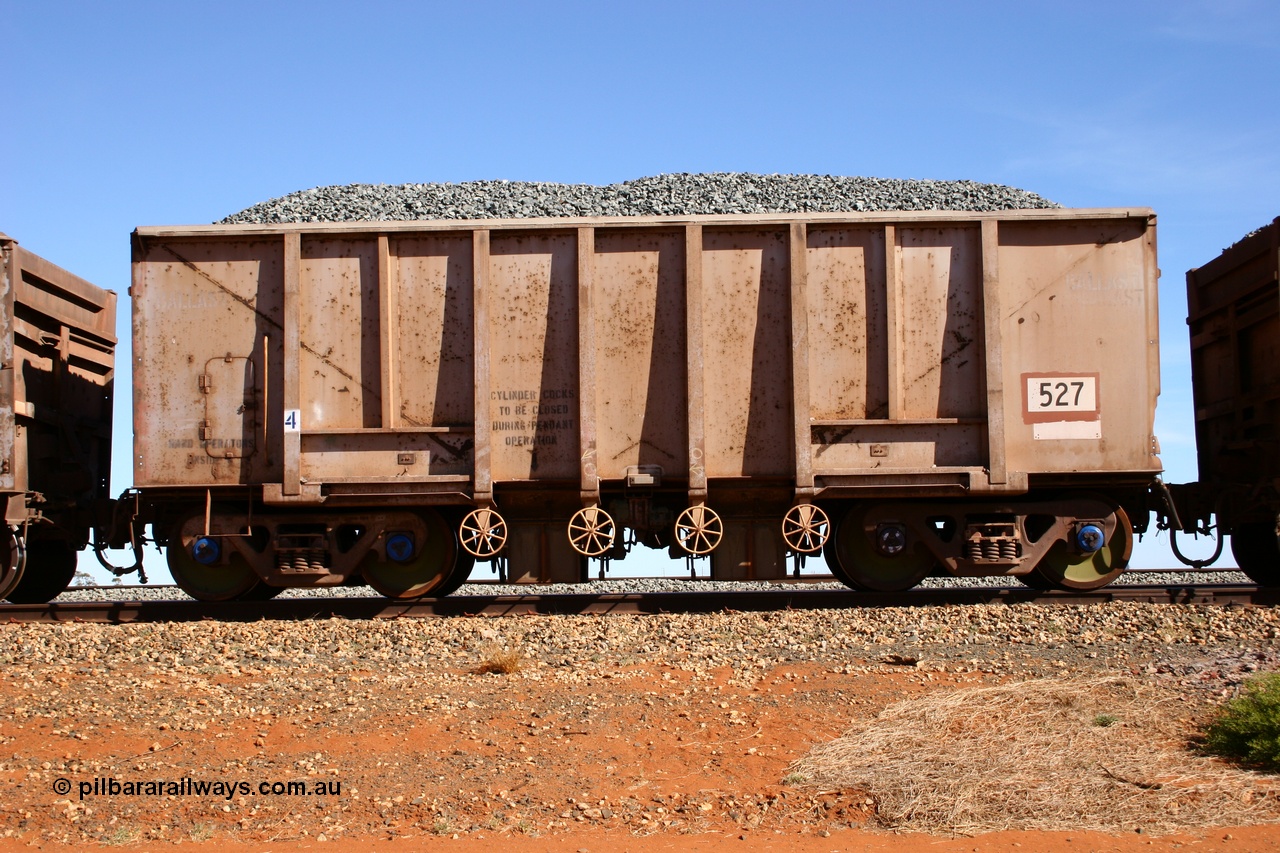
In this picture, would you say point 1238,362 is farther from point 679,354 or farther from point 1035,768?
point 1035,768

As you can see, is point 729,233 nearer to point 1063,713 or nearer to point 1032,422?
point 1032,422

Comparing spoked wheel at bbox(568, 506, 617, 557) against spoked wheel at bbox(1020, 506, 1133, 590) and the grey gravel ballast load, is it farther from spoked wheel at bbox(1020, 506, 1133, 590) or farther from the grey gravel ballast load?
the grey gravel ballast load

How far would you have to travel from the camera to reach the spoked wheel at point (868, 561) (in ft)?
34.1

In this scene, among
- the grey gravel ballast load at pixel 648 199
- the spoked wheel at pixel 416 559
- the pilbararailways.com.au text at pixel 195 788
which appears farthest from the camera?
the grey gravel ballast load at pixel 648 199

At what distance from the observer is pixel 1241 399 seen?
36.2ft

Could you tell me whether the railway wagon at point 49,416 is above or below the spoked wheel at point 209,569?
above

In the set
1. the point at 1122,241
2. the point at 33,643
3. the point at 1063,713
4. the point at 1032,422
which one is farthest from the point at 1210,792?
the point at 33,643

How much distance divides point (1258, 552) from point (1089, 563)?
230cm

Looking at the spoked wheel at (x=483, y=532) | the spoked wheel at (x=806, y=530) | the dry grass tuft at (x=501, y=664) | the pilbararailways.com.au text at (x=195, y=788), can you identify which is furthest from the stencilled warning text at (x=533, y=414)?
the pilbararailways.com.au text at (x=195, y=788)

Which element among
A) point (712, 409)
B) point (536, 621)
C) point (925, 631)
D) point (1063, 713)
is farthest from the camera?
point (712, 409)

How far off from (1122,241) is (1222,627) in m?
3.72

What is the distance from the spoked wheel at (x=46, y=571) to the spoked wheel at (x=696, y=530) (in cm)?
672

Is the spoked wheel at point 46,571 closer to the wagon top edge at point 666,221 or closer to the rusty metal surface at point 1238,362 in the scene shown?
the wagon top edge at point 666,221

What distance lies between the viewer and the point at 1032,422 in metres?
10.1
